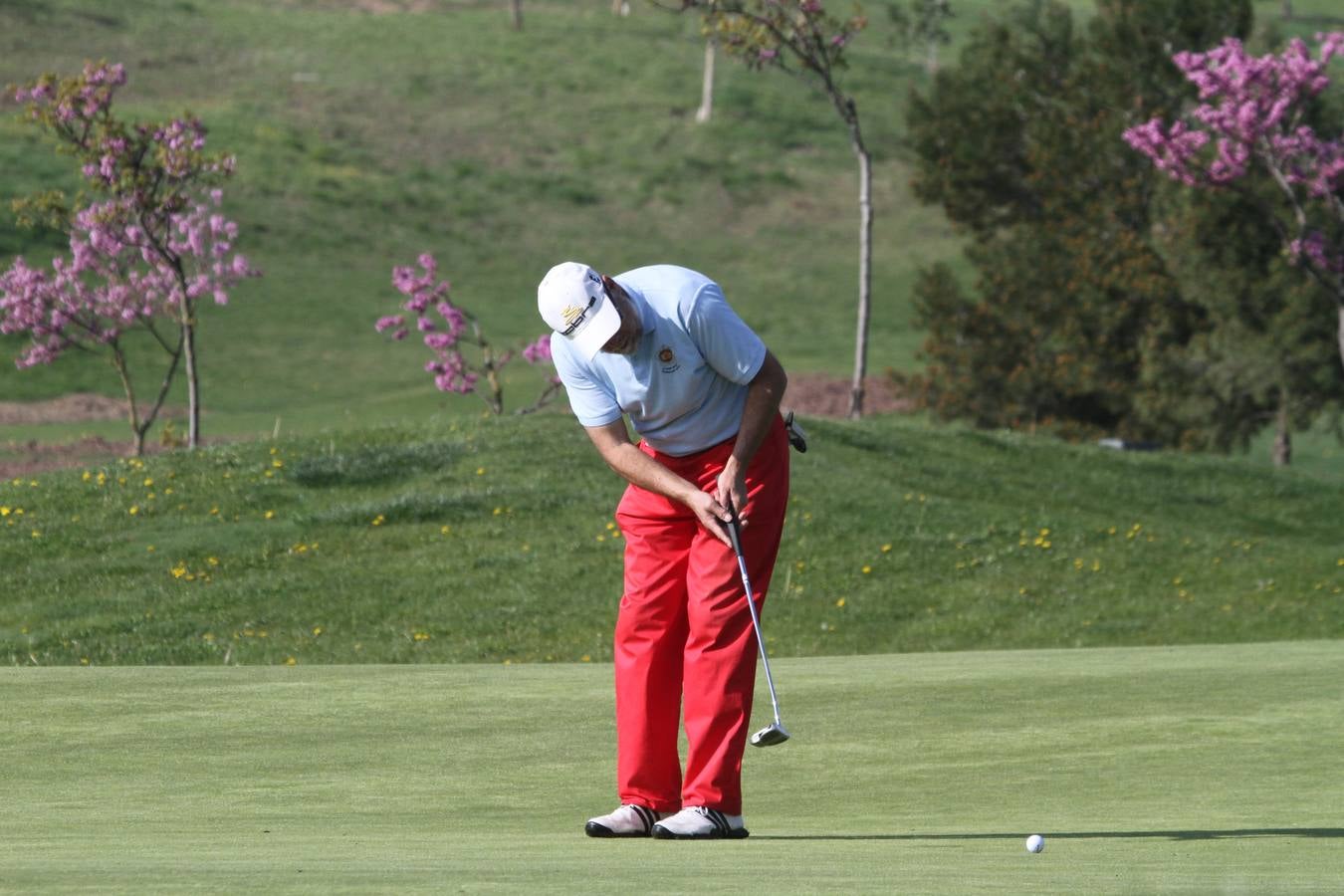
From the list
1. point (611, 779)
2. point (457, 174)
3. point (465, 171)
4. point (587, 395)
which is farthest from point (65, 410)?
point (587, 395)

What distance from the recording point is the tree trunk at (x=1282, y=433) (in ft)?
127

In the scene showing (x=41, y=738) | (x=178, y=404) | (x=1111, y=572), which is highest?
(x=41, y=738)

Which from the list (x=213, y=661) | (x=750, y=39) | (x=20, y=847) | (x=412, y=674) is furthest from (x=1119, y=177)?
(x=20, y=847)

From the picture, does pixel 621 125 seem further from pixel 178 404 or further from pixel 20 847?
pixel 20 847

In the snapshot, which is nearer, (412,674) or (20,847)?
(20,847)

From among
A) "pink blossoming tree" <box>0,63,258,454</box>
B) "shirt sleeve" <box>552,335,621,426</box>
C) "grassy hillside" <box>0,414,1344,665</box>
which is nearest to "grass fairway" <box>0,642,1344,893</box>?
"shirt sleeve" <box>552,335,621,426</box>

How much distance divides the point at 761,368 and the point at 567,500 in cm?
1558

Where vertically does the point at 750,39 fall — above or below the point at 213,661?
above

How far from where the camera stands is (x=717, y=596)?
7027 mm

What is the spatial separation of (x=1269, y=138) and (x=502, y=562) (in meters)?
17.0

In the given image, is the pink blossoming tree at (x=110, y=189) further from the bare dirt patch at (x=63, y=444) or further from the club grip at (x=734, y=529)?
the club grip at (x=734, y=529)

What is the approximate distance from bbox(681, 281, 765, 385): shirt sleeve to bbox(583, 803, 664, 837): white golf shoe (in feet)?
4.93

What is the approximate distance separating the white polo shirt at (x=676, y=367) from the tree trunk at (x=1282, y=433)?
3291 cm

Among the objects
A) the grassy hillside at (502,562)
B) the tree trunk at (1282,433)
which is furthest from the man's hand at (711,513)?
the tree trunk at (1282,433)
